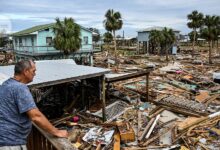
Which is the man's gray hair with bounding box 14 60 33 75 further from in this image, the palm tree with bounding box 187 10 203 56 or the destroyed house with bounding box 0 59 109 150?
the palm tree with bounding box 187 10 203 56

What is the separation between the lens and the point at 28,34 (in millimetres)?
33406

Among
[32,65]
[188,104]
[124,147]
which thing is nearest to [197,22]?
[188,104]

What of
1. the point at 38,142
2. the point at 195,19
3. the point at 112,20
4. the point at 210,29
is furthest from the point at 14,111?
the point at 195,19

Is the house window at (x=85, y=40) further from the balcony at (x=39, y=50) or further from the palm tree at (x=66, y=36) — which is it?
the palm tree at (x=66, y=36)

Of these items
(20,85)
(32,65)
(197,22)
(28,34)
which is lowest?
(20,85)

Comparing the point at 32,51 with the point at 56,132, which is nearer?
the point at 56,132

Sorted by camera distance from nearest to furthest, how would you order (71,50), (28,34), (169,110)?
(169,110), (71,50), (28,34)

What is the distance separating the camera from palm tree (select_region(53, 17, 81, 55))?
96.0ft

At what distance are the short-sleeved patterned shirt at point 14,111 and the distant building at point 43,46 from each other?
2821 centimetres

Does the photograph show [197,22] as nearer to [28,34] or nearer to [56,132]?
[28,34]

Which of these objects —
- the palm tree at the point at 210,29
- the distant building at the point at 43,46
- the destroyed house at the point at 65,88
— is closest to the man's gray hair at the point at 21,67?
the destroyed house at the point at 65,88

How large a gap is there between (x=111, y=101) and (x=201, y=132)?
6.38m

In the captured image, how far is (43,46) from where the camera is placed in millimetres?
30594

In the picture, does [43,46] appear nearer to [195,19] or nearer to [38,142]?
[38,142]
